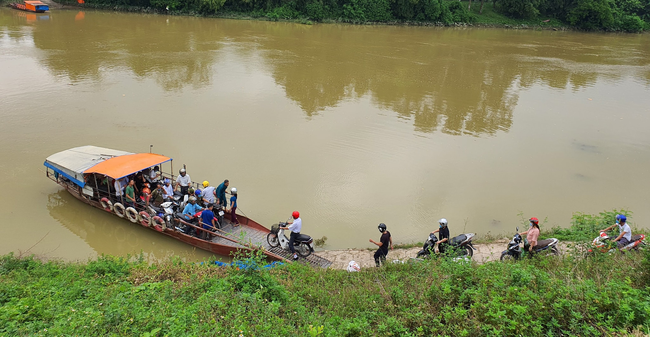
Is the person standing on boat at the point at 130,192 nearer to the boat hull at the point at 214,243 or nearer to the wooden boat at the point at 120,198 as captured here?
the wooden boat at the point at 120,198

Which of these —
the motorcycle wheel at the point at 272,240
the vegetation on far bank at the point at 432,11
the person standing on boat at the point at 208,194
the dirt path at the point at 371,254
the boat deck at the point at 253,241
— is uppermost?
the vegetation on far bank at the point at 432,11

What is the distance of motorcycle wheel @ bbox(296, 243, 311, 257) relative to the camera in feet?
26.6

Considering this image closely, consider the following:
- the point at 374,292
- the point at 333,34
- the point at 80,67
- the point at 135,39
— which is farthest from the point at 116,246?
the point at 333,34

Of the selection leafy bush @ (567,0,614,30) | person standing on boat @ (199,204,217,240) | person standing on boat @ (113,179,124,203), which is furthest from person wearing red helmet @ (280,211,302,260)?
leafy bush @ (567,0,614,30)

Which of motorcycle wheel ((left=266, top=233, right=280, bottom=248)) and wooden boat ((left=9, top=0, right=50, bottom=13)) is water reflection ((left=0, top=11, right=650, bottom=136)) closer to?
wooden boat ((left=9, top=0, right=50, bottom=13))

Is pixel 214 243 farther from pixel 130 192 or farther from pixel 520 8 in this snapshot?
pixel 520 8

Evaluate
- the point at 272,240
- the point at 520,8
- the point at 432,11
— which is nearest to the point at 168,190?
the point at 272,240

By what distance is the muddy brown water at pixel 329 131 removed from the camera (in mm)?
10148

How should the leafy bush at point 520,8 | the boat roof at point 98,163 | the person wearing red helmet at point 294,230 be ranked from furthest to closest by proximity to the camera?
1. the leafy bush at point 520,8
2. the boat roof at point 98,163
3. the person wearing red helmet at point 294,230

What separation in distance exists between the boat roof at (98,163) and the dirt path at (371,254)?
4.56 meters

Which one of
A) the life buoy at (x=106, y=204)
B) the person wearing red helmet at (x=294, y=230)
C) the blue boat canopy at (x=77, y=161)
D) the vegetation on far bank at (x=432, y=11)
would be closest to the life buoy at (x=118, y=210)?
the life buoy at (x=106, y=204)

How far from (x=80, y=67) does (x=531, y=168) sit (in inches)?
858

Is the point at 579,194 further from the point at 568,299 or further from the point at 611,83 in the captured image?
the point at 611,83

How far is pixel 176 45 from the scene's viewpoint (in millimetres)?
28750
